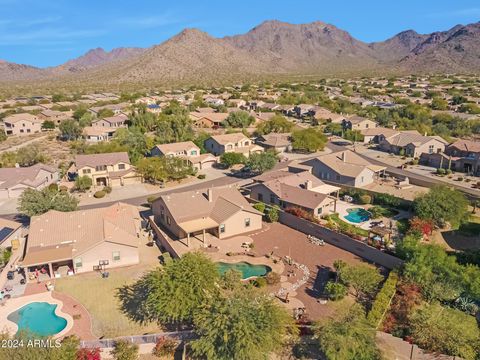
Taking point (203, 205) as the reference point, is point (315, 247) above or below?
below

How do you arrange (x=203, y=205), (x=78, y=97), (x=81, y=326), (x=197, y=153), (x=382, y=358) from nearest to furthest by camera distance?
(x=382, y=358), (x=81, y=326), (x=203, y=205), (x=197, y=153), (x=78, y=97)

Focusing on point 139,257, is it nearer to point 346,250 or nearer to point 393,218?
point 346,250

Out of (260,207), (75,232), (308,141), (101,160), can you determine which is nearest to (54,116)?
(101,160)

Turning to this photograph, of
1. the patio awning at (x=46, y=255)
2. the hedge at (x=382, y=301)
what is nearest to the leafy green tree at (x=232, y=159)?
the patio awning at (x=46, y=255)

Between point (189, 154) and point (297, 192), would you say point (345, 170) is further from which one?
point (189, 154)

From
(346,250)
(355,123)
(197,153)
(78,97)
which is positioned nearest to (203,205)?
(346,250)

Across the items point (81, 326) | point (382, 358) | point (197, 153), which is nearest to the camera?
point (382, 358)
